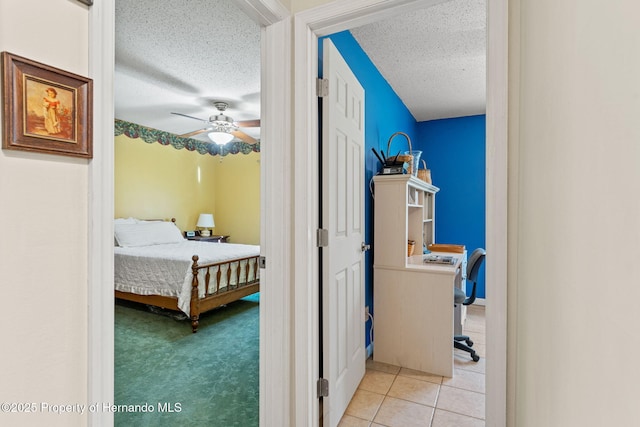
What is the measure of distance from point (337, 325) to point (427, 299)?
3.17ft

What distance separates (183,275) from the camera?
337 centimetres

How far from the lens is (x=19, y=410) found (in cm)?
64

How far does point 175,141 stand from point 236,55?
11.6ft

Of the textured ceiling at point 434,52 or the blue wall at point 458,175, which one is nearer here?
the textured ceiling at point 434,52

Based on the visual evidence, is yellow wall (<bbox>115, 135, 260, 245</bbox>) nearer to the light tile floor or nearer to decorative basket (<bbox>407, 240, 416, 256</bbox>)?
decorative basket (<bbox>407, 240, 416, 256</bbox>)

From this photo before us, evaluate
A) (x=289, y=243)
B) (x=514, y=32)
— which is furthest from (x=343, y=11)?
(x=289, y=243)

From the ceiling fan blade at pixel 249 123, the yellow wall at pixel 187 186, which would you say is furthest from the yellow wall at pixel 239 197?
the ceiling fan blade at pixel 249 123

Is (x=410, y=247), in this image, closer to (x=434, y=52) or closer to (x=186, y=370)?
(x=434, y=52)

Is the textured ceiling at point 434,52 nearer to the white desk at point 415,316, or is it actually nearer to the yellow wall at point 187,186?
the white desk at point 415,316

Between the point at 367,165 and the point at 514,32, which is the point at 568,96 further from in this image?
the point at 367,165

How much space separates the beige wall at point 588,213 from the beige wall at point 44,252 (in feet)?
3.09

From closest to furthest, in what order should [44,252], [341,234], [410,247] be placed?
[44,252] < [341,234] < [410,247]

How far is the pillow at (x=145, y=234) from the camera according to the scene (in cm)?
433

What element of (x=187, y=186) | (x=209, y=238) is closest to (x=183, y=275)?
(x=209, y=238)
